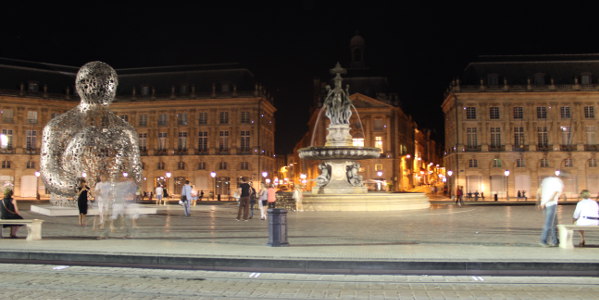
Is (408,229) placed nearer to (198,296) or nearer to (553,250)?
(553,250)

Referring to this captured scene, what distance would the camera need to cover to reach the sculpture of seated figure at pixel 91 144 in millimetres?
24938

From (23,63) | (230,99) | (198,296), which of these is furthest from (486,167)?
(198,296)

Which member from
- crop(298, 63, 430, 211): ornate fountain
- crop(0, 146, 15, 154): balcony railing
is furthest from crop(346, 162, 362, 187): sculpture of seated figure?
crop(0, 146, 15, 154): balcony railing

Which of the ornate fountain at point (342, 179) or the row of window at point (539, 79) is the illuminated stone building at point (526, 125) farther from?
the ornate fountain at point (342, 179)

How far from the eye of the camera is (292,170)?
121250 millimetres

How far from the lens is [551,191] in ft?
43.5

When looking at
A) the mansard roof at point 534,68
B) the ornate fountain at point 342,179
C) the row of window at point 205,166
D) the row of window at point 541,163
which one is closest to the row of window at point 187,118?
the row of window at point 205,166

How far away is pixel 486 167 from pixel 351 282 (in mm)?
66408

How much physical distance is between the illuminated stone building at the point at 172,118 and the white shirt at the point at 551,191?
215 feet

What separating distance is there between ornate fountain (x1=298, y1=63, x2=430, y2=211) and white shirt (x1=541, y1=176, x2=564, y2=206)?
15.7m

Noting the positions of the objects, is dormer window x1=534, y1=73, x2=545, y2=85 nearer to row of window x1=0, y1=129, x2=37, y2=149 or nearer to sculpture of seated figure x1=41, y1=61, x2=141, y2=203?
sculpture of seated figure x1=41, y1=61, x2=141, y2=203

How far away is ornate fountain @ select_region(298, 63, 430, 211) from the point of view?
29000mm

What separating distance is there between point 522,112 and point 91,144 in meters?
61.1

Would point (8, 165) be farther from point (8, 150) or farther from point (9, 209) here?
point (9, 209)
